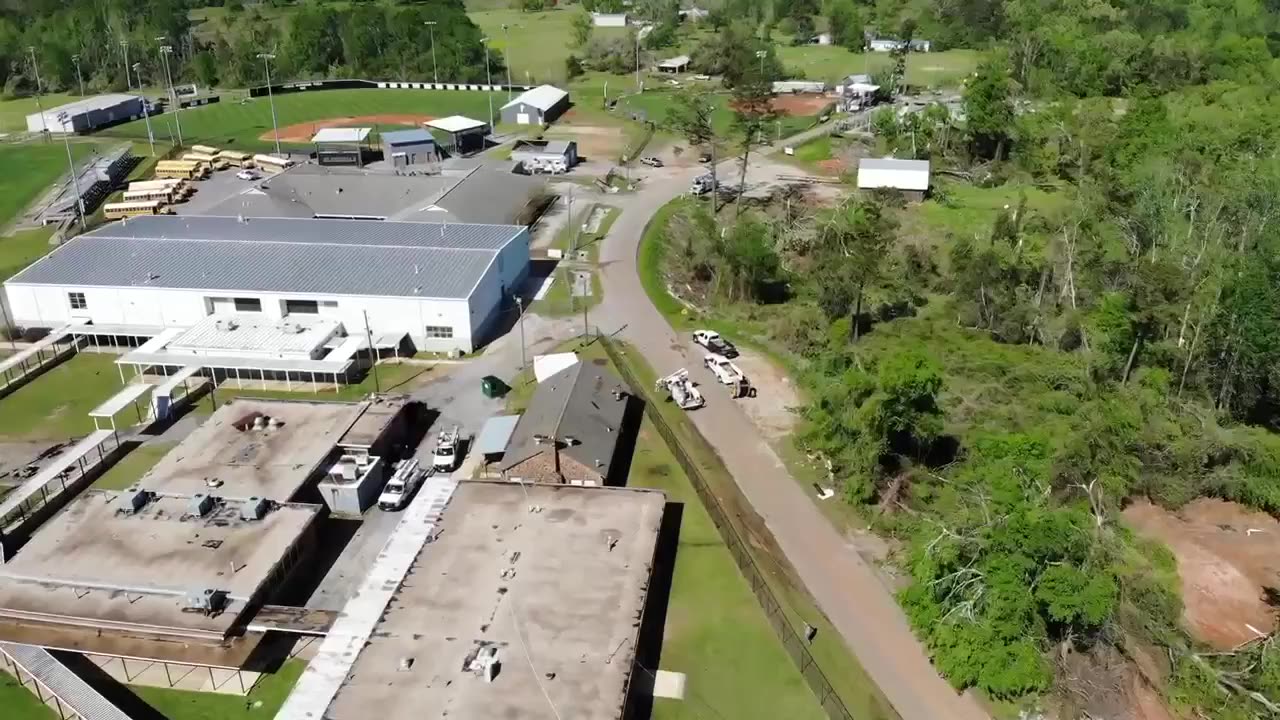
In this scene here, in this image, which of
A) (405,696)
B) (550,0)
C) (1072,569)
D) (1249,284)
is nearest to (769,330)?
(1249,284)

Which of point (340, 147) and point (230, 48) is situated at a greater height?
point (230, 48)

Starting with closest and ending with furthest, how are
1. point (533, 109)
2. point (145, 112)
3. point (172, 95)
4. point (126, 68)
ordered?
point (145, 112), point (533, 109), point (172, 95), point (126, 68)

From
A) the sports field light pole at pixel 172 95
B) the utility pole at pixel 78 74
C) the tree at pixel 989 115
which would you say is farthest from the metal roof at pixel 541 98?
the utility pole at pixel 78 74

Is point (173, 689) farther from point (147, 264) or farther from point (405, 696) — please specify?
point (147, 264)

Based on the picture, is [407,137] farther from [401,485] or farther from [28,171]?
[401,485]

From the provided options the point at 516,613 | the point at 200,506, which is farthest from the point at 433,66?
the point at 516,613
